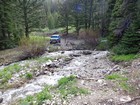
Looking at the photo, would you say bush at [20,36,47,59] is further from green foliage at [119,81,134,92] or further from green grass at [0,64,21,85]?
green foliage at [119,81,134,92]

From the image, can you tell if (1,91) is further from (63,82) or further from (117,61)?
(117,61)

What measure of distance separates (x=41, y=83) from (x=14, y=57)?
9692 millimetres

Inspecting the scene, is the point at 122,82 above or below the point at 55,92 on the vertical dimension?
above

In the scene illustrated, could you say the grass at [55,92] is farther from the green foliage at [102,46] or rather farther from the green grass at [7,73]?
the green foliage at [102,46]

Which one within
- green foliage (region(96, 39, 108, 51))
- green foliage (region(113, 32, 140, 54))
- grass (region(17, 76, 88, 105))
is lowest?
green foliage (region(96, 39, 108, 51))

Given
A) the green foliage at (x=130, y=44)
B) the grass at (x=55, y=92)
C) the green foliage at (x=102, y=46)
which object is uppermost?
the green foliage at (x=130, y=44)

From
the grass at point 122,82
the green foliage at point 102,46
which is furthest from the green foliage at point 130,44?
the green foliage at point 102,46

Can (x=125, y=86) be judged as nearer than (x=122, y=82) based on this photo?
Yes

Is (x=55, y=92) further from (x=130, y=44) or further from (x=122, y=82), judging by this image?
(x=130, y=44)

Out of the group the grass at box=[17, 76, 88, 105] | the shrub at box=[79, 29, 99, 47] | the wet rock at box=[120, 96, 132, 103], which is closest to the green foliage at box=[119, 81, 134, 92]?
the wet rock at box=[120, 96, 132, 103]

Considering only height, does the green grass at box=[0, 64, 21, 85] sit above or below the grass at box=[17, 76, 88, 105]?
below

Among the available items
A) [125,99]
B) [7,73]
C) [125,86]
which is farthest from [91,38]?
[125,99]

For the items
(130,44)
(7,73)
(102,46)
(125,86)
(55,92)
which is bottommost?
(102,46)

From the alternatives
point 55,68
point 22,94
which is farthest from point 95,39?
point 22,94
